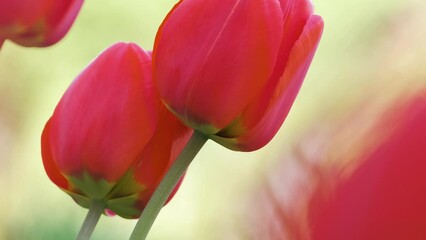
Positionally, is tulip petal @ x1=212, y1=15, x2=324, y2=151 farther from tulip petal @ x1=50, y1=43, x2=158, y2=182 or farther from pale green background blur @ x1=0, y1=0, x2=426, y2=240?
pale green background blur @ x1=0, y1=0, x2=426, y2=240

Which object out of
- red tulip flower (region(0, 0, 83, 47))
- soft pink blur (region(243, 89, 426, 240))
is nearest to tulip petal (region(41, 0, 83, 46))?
red tulip flower (region(0, 0, 83, 47))

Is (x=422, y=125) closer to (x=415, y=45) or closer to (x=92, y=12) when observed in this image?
(x=415, y=45)

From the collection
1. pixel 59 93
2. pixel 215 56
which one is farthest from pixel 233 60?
pixel 59 93

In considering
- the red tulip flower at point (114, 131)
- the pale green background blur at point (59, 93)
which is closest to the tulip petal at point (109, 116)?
the red tulip flower at point (114, 131)

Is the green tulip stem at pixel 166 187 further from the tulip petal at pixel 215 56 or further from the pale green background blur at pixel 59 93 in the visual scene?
the pale green background blur at pixel 59 93

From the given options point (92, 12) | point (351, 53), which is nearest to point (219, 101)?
point (351, 53)

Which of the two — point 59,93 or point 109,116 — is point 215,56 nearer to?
point 109,116
